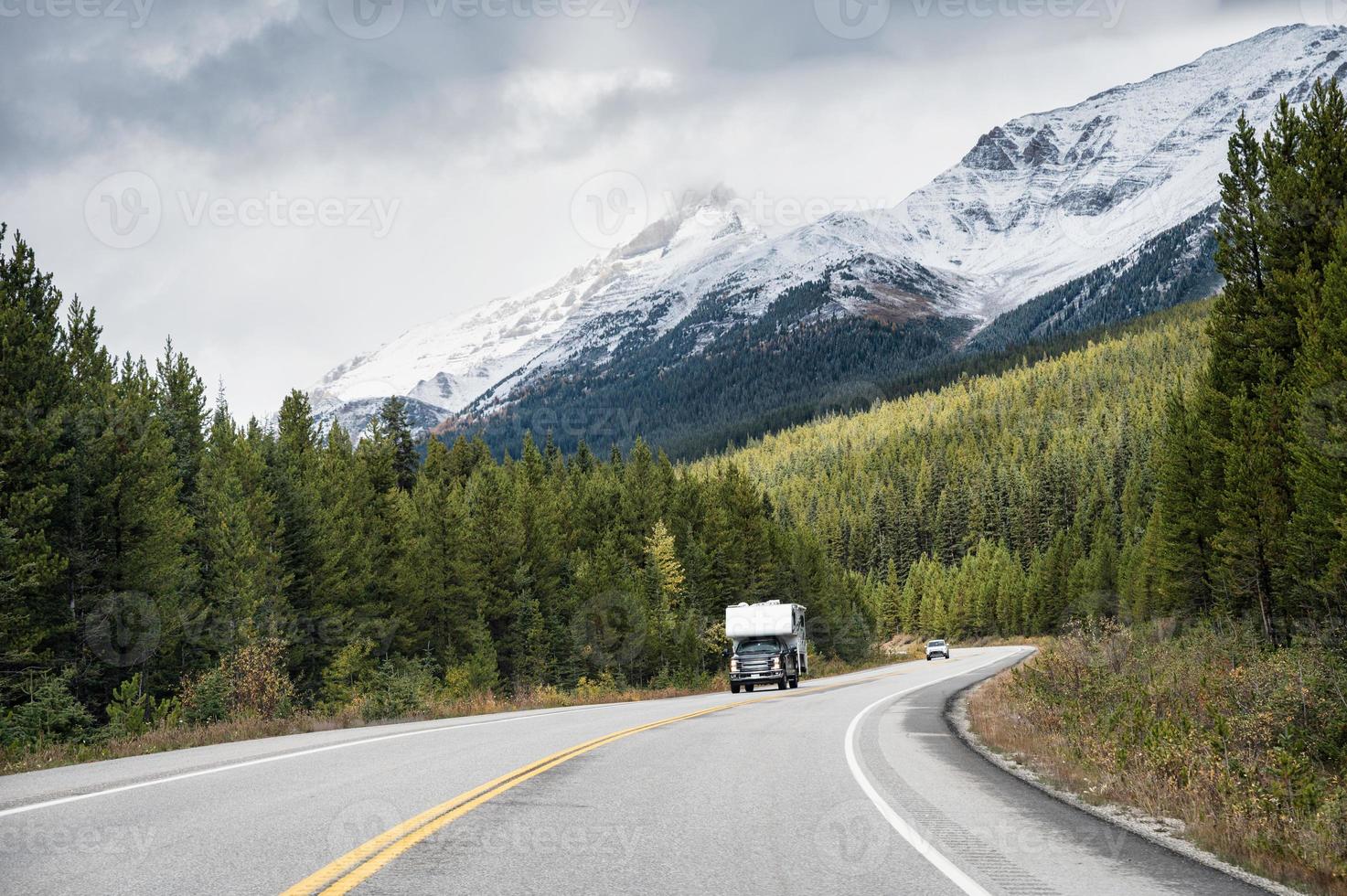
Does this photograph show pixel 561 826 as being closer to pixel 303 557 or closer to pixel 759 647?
pixel 759 647

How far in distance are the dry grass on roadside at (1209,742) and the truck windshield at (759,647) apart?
15.0 metres

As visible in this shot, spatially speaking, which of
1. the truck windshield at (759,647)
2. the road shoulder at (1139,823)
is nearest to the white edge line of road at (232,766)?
the road shoulder at (1139,823)

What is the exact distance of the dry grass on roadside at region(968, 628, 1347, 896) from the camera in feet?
22.8

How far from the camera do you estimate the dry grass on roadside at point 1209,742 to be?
695 centimetres

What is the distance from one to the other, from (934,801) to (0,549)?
808 inches

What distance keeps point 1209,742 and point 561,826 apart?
6662 millimetres

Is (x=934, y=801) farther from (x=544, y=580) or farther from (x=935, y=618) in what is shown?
(x=935, y=618)

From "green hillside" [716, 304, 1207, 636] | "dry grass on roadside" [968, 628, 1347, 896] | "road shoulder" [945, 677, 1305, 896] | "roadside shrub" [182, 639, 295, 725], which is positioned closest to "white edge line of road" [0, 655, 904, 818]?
"roadside shrub" [182, 639, 295, 725]

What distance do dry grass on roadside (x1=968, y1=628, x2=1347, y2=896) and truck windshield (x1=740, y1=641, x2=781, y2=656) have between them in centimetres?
1498

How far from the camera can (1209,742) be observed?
9367mm

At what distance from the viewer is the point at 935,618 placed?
116 meters

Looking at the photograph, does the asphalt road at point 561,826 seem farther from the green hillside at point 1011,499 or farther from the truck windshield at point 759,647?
the green hillside at point 1011,499

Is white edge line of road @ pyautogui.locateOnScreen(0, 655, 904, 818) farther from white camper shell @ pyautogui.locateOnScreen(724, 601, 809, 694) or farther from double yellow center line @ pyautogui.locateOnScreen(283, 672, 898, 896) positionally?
white camper shell @ pyautogui.locateOnScreen(724, 601, 809, 694)

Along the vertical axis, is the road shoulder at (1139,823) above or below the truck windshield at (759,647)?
above
